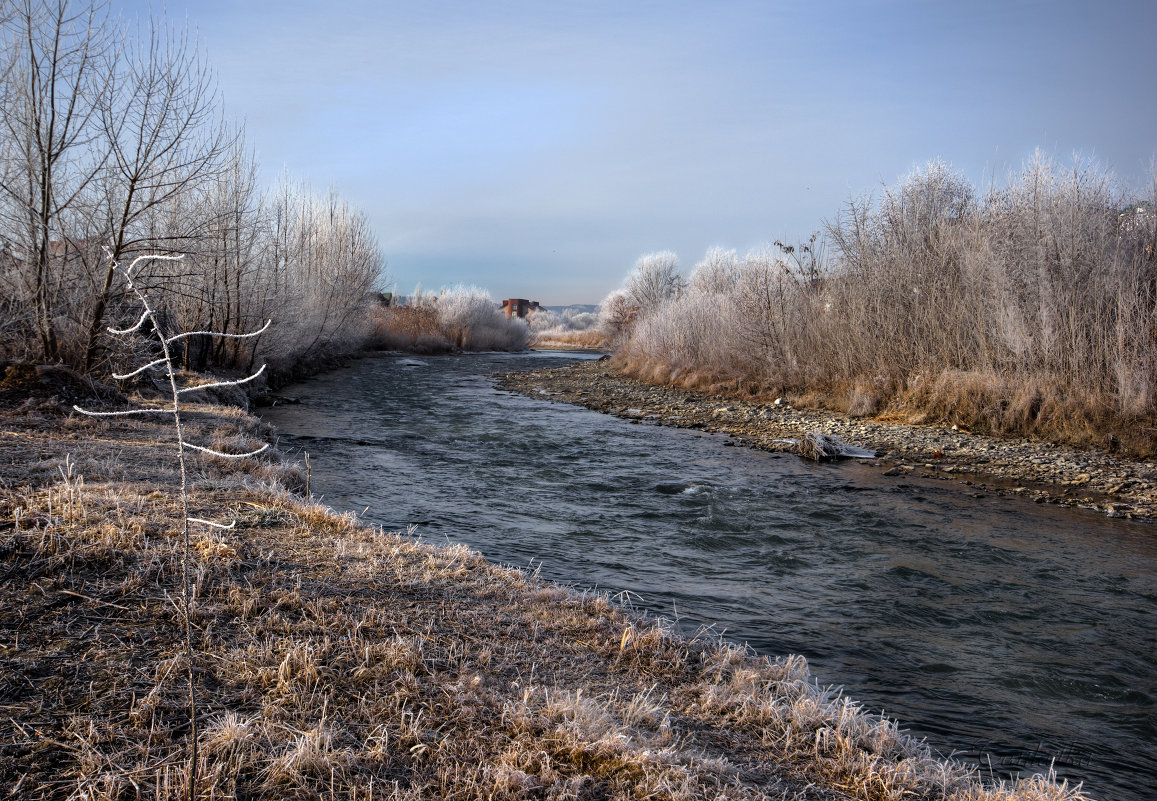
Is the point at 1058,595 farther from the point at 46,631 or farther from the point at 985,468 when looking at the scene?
the point at 46,631

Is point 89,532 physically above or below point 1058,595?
above

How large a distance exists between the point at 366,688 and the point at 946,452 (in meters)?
9.47

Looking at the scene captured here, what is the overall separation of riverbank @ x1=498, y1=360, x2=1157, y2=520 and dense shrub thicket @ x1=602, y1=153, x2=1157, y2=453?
756mm

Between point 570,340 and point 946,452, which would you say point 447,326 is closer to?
point 570,340

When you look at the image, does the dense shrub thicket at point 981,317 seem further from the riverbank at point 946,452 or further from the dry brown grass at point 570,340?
the dry brown grass at point 570,340

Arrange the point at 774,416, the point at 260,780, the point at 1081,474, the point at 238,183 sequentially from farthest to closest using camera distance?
the point at 238,183 < the point at 774,416 < the point at 1081,474 < the point at 260,780

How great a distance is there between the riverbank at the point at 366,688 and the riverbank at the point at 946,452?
640 centimetres

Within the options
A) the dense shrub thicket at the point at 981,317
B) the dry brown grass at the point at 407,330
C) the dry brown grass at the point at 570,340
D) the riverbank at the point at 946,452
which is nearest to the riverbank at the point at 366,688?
the riverbank at the point at 946,452

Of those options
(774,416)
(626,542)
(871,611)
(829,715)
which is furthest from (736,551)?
(774,416)

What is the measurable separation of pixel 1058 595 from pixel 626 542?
332 cm

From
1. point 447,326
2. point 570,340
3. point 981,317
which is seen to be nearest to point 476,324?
point 447,326

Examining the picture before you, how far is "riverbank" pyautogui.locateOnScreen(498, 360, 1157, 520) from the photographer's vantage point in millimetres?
7859

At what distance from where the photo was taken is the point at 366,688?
263 centimetres

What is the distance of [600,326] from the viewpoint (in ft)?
177
